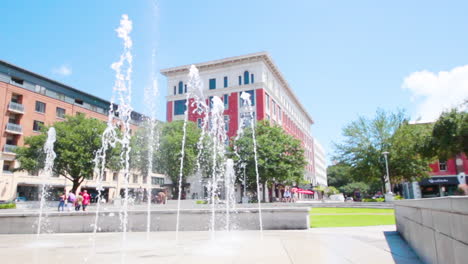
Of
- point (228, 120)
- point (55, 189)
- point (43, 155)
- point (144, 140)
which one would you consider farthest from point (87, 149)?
point (228, 120)

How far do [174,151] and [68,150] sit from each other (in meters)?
11.6

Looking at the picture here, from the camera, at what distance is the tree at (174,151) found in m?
38.6

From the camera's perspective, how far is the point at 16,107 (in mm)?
41844

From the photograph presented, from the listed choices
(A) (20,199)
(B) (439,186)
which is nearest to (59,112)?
(A) (20,199)

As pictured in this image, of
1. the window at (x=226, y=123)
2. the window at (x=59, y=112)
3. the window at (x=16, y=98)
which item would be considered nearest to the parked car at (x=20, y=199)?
the window at (x=16, y=98)

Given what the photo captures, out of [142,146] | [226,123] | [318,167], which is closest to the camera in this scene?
[142,146]

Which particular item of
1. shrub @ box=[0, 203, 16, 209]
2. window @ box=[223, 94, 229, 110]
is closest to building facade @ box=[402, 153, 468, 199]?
window @ box=[223, 94, 229, 110]

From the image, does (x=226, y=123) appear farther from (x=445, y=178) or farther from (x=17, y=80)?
(x=445, y=178)

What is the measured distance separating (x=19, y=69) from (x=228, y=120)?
1132 inches

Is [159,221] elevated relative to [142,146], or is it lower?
lower

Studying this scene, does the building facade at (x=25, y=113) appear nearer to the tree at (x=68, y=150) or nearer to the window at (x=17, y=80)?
the window at (x=17, y=80)

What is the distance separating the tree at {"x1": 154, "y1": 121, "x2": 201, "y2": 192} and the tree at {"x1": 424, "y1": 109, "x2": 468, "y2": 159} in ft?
85.7

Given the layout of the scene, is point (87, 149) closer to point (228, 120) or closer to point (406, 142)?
point (228, 120)

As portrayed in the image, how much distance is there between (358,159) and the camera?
38.2 meters
